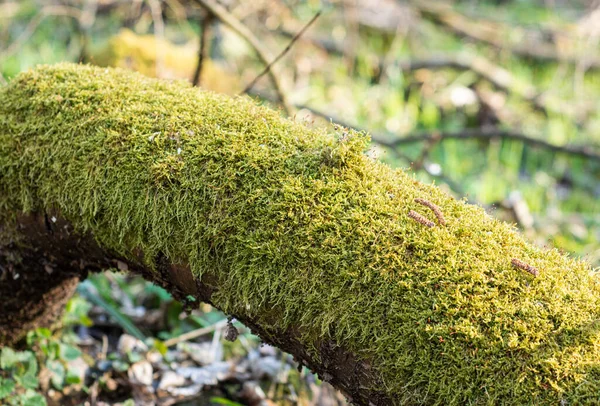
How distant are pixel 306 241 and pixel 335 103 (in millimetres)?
4937

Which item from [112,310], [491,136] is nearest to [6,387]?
[112,310]

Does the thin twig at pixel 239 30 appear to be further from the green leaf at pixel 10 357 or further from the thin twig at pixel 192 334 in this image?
the green leaf at pixel 10 357

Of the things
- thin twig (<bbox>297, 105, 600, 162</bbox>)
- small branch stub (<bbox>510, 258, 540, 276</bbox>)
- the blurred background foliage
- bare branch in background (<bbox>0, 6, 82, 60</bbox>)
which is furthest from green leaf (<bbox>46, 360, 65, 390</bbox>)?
bare branch in background (<bbox>0, 6, 82, 60</bbox>)

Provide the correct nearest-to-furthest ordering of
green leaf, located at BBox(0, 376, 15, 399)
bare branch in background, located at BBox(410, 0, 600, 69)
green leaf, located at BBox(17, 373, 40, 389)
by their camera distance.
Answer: green leaf, located at BBox(0, 376, 15, 399) → green leaf, located at BBox(17, 373, 40, 389) → bare branch in background, located at BBox(410, 0, 600, 69)

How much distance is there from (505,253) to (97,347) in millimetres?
2241

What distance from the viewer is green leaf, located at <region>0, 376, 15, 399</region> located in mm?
2154

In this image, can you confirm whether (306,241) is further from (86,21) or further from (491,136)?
(86,21)

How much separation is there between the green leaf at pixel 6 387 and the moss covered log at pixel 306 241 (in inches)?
24.5

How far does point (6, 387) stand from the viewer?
2.19m

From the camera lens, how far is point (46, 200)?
1.94 metres

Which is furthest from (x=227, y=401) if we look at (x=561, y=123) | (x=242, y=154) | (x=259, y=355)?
(x=561, y=123)

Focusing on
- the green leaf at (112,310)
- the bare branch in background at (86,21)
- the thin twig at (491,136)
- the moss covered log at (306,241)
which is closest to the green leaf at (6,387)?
the moss covered log at (306,241)

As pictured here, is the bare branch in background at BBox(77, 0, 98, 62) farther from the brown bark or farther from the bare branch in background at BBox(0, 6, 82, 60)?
the brown bark

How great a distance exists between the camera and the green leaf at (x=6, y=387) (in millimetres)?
2154
